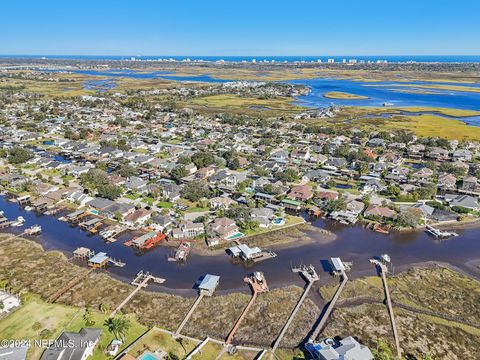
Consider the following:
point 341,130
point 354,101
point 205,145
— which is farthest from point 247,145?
point 354,101

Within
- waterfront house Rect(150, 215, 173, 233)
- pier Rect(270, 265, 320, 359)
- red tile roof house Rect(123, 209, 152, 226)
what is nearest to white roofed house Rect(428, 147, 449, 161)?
pier Rect(270, 265, 320, 359)

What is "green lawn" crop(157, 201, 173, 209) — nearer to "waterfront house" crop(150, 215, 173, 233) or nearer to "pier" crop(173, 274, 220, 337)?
"waterfront house" crop(150, 215, 173, 233)

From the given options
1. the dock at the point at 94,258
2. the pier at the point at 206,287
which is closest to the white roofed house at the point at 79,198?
the dock at the point at 94,258

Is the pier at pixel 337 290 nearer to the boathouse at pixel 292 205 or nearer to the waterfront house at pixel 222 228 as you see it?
the waterfront house at pixel 222 228

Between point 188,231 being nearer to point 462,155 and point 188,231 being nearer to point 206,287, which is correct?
point 206,287

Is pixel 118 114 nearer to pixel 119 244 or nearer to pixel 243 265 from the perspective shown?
pixel 119 244
